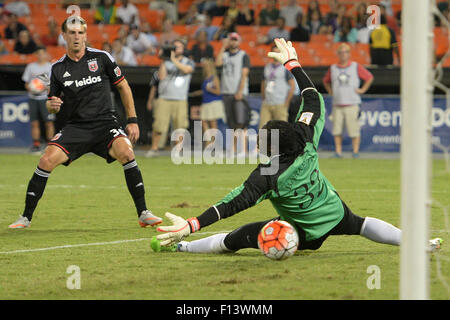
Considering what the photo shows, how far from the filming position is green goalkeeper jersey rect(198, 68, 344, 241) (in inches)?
254

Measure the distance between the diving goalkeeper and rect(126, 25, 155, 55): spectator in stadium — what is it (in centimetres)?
1478

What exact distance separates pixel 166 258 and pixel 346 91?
11.2 m

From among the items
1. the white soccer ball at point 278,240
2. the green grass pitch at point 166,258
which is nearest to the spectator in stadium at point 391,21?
the green grass pitch at point 166,258

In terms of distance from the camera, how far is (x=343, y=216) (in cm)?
690

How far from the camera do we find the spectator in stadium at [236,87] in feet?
57.4

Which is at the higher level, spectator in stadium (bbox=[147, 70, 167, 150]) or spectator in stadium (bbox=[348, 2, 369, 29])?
spectator in stadium (bbox=[348, 2, 369, 29])

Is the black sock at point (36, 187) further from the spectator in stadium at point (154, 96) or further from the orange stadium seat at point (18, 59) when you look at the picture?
the orange stadium seat at point (18, 59)

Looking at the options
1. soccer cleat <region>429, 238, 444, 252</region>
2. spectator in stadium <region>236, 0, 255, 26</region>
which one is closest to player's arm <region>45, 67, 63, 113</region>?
soccer cleat <region>429, 238, 444, 252</region>

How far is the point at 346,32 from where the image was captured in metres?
22.0

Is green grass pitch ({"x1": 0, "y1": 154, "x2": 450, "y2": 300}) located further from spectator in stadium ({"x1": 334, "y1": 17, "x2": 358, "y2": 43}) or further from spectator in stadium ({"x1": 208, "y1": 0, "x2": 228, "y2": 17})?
spectator in stadium ({"x1": 208, "y1": 0, "x2": 228, "y2": 17})

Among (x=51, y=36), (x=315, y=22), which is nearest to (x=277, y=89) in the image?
(x=315, y=22)

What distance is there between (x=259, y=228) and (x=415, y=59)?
2.50 metres
